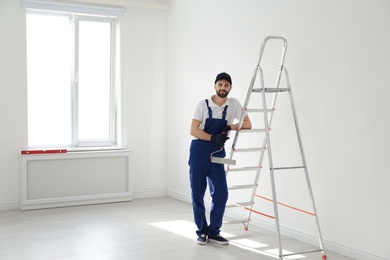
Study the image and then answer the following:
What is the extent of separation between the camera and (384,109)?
13.8 feet

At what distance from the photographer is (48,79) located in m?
7.11

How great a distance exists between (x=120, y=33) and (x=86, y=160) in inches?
72.3

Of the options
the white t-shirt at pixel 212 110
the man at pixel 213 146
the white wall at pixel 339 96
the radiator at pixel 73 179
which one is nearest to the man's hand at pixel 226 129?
the man at pixel 213 146

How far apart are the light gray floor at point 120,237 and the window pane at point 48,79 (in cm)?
111

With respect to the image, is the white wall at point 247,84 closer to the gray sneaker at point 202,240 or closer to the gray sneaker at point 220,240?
the gray sneaker at point 220,240

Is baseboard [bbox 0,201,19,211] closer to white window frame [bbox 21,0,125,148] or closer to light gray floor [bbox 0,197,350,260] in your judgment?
light gray floor [bbox 0,197,350,260]

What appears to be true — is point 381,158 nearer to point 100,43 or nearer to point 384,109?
point 384,109

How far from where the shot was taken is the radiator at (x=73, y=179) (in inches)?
262

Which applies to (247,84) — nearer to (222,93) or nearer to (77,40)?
(222,93)

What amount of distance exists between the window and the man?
9.21ft

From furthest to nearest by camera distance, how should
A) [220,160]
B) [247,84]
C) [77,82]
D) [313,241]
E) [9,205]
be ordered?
[77,82] < [9,205] < [247,84] < [313,241] < [220,160]

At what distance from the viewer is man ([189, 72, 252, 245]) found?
488 cm

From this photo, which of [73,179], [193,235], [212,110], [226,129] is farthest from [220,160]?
[73,179]

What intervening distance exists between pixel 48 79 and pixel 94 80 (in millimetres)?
628
